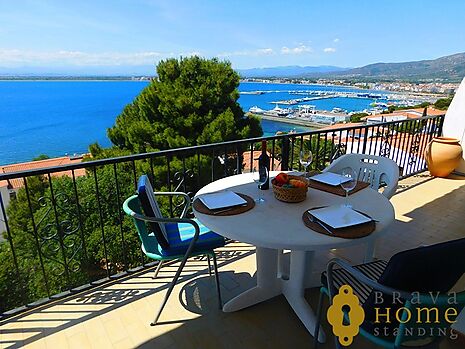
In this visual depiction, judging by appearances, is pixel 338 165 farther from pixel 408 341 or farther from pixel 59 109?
pixel 59 109

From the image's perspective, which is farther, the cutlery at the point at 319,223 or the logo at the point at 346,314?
the cutlery at the point at 319,223

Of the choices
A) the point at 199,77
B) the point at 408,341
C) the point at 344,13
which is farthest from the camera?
the point at 344,13

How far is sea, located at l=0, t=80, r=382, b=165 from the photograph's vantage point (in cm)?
2588

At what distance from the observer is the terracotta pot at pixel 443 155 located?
445cm

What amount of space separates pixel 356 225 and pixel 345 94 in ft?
120

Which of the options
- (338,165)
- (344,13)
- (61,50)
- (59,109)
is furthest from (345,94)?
(59,109)

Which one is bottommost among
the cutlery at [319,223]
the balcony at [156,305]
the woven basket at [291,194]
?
the balcony at [156,305]

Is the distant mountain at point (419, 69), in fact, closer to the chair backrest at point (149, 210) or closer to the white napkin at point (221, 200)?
the white napkin at point (221, 200)

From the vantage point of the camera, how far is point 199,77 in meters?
10.5

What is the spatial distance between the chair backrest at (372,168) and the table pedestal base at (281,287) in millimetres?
912

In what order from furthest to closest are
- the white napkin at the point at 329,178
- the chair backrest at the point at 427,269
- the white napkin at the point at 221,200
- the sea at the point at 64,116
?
the sea at the point at 64,116 → the white napkin at the point at 329,178 → the white napkin at the point at 221,200 → the chair backrest at the point at 427,269

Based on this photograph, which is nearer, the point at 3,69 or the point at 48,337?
the point at 48,337

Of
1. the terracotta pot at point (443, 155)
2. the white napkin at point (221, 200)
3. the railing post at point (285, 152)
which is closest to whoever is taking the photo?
the white napkin at point (221, 200)

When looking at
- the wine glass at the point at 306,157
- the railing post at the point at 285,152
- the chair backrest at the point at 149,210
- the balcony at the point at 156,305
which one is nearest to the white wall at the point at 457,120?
the balcony at the point at 156,305
